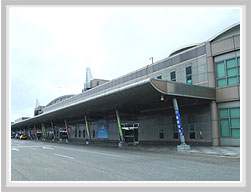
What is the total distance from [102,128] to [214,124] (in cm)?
2347

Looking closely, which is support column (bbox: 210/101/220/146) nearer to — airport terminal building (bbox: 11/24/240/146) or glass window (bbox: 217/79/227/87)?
airport terminal building (bbox: 11/24/240/146)

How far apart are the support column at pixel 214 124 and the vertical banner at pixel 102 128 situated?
21.1 metres

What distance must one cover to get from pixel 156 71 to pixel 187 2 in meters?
25.3

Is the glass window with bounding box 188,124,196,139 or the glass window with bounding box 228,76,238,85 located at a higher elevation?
the glass window with bounding box 228,76,238,85

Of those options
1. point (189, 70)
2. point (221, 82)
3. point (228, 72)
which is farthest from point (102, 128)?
point (228, 72)

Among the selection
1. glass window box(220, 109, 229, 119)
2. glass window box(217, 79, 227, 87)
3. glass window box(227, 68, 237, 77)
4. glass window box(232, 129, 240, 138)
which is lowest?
glass window box(232, 129, 240, 138)

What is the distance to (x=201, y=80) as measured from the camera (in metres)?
25.0

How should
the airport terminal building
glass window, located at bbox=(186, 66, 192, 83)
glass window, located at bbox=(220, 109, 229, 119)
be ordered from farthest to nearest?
glass window, located at bbox=(186, 66, 192, 83), glass window, located at bbox=(220, 109, 229, 119), the airport terminal building

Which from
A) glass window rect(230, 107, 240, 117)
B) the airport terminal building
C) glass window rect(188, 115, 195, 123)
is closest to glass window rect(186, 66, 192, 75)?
the airport terminal building

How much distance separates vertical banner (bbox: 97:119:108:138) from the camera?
4131 cm

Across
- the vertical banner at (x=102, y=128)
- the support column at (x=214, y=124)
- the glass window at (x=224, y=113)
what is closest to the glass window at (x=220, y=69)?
the support column at (x=214, y=124)

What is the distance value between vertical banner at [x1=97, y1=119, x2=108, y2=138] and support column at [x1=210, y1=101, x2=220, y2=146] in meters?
21.1
